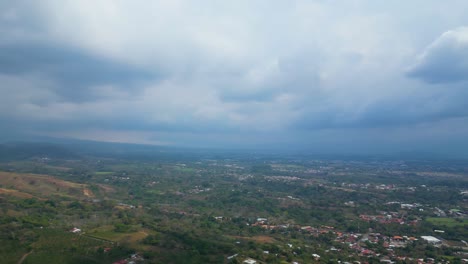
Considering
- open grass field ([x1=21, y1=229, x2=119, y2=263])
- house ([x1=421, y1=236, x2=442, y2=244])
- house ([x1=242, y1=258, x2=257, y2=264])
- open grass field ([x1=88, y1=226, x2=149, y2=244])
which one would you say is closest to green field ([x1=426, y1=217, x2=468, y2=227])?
house ([x1=421, y1=236, x2=442, y2=244])

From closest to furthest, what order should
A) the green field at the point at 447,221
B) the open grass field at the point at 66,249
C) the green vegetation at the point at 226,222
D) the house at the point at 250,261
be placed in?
1. the house at the point at 250,261
2. the open grass field at the point at 66,249
3. the green vegetation at the point at 226,222
4. the green field at the point at 447,221

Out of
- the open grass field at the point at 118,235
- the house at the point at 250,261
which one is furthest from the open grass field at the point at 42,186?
the house at the point at 250,261

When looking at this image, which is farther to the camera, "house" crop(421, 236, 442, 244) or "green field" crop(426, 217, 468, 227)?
"green field" crop(426, 217, 468, 227)

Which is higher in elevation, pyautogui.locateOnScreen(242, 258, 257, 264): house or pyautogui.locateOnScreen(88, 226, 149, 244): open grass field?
pyautogui.locateOnScreen(242, 258, 257, 264): house

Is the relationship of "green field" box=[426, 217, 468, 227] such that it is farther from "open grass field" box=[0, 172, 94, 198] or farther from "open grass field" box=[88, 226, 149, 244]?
"open grass field" box=[0, 172, 94, 198]

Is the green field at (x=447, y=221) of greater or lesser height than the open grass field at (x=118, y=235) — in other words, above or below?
below

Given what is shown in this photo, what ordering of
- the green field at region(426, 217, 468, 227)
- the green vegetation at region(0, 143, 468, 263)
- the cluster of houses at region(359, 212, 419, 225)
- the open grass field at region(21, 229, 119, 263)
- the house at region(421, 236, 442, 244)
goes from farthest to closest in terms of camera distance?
the cluster of houses at region(359, 212, 419, 225)
the green field at region(426, 217, 468, 227)
the house at region(421, 236, 442, 244)
the green vegetation at region(0, 143, 468, 263)
the open grass field at region(21, 229, 119, 263)

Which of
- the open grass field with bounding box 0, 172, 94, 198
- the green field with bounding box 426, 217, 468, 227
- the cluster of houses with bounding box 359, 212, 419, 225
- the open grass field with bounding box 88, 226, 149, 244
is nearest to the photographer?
the open grass field with bounding box 88, 226, 149, 244

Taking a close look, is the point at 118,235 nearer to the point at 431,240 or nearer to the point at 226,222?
the point at 226,222

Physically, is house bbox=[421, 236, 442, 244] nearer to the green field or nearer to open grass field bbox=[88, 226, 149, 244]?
the green field

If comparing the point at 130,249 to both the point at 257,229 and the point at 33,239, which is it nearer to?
the point at 33,239

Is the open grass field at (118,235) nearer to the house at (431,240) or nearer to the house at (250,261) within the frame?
the house at (250,261)

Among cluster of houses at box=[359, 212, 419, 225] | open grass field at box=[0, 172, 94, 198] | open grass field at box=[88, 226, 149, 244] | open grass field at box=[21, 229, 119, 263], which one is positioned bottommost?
cluster of houses at box=[359, 212, 419, 225]

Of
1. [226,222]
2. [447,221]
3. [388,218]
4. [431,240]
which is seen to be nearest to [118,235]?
[226,222]
